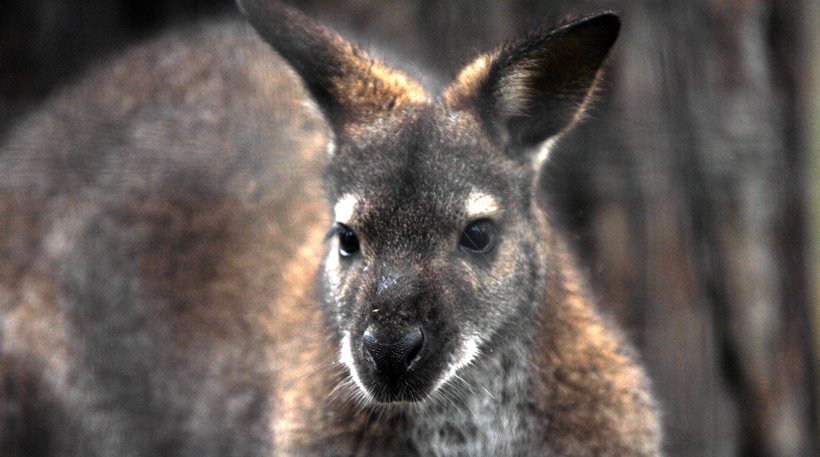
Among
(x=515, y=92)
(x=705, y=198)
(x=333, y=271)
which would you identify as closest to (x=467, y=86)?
(x=515, y=92)

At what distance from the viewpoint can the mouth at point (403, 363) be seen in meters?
3.17

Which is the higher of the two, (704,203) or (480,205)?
(704,203)

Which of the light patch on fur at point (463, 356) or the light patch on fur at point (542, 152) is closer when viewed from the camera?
the light patch on fur at point (463, 356)

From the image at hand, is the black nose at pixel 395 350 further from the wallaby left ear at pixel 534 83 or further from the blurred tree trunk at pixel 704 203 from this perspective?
the blurred tree trunk at pixel 704 203

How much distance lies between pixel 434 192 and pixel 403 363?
0.56m

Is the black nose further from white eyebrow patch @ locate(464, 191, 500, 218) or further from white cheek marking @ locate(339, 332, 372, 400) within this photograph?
white eyebrow patch @ locate(464, 191, 500, 218)

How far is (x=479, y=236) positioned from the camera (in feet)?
11.4

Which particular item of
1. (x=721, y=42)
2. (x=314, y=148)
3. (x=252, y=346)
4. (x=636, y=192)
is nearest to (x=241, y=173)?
(x=314, y=148)

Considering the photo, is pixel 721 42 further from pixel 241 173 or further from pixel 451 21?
pixel 241 173

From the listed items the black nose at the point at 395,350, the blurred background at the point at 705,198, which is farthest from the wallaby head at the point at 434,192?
the blurred background at the point at 705,198

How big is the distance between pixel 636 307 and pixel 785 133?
1.28 m

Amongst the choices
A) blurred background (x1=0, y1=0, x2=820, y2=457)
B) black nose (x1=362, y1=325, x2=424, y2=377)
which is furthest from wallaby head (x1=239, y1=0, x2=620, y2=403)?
blurred background (x1=0, y1=0, x2=820, y2=457)

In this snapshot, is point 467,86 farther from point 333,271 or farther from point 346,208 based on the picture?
point 333,271

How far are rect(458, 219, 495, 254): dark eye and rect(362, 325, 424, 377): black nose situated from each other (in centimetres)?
40
